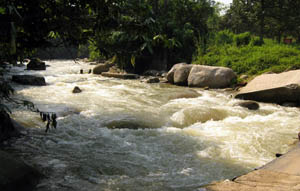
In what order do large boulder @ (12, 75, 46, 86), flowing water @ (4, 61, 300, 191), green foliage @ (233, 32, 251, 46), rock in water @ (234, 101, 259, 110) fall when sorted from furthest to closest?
green foliage @ (233, 32, 251, 46) → large boulder @ (12, 75, 46, 86) → rock in water @ (234, 101, 259, 110) → flowing water @ (4, 61, 300, 191)

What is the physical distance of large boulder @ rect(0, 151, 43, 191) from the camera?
3.24 m

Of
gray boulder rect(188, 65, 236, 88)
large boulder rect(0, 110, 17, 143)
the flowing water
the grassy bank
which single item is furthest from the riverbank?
the grassy bank

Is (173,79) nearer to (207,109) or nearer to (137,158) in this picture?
(207,109)

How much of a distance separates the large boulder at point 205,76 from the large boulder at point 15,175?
9.73 m

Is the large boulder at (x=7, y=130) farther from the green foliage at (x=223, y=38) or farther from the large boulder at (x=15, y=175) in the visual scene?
the green foliage at (x=223, y=38)

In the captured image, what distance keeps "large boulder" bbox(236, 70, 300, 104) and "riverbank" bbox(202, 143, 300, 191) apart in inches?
235

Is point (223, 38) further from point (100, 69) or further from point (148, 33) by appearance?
point (148, 33)

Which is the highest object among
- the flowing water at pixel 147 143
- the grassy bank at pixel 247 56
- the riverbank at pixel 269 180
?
the grassy bank at pixel 247 56

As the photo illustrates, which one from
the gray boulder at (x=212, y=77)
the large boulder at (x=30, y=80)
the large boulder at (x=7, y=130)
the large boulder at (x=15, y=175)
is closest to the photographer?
the large boulder at (x=15, y=175)

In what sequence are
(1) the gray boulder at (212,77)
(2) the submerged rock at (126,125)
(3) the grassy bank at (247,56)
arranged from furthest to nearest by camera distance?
(3) the grassy bank at (247,56) < (1) the gray boulder at (212,77) < (2) the submerged rock at (126,125)

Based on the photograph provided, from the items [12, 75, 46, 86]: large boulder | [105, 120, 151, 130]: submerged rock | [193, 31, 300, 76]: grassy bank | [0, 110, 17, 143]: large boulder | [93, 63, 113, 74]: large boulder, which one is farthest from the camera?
[93, 63, 113, 74]: large boulder

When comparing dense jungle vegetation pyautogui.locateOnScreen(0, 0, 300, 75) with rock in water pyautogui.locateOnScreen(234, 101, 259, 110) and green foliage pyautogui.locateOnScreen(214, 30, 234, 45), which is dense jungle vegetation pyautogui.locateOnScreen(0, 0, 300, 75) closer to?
green foliage pyautogui.locateOnScreen(214, 30, 234, 45)

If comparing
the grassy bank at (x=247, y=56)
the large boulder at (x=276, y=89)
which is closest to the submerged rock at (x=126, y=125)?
the large boulder at (x=276, y=89)

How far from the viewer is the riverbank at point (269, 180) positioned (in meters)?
2.93
